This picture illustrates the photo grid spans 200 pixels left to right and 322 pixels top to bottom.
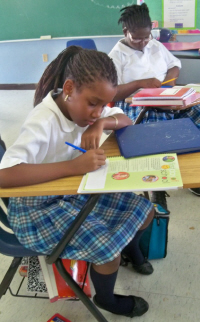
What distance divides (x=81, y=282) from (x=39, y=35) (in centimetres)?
396

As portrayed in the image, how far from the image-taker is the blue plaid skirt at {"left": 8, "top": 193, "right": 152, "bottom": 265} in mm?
1072

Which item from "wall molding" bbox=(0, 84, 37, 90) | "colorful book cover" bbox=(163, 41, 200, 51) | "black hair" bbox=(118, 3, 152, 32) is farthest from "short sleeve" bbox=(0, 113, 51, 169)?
"wall molding" bbox=(0, 84, 37, 90)

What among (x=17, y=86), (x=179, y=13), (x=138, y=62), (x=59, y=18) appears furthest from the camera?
(x=17, y=86)

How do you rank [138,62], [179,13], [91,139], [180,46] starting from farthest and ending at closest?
[179,13]
[180,46]
[138,62]
[91,139]

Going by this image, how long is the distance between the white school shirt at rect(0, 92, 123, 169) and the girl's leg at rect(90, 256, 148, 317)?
42 centimetres

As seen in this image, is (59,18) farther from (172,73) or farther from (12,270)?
(12,270)

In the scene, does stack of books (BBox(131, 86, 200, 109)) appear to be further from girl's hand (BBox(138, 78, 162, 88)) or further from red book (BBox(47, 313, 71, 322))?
red book (BBox(47, 313, 71, 322))

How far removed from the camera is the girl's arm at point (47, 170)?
96cm

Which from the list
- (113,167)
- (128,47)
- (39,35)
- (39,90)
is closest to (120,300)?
(113,167)

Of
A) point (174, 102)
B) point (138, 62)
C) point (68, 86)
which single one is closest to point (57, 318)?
point (68, 86)

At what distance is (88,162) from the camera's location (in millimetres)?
996

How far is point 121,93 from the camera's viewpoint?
1.98 metres

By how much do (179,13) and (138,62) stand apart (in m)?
1.75

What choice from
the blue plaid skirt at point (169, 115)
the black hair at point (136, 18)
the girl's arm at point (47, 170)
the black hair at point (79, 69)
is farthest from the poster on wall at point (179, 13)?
the girl's arm at point (47, 170)
